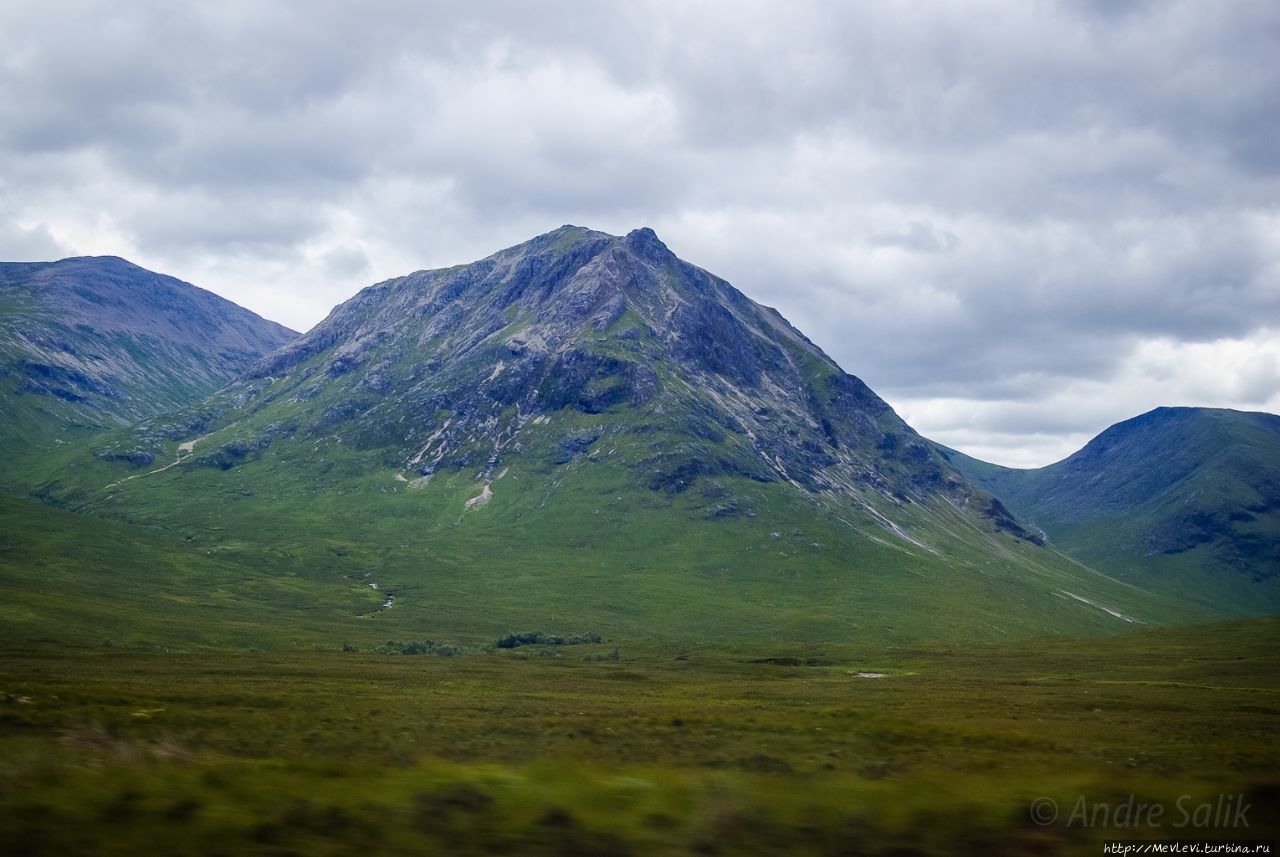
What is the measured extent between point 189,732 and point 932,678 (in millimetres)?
95683

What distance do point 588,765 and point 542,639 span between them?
5942 inches

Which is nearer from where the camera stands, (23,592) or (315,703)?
(315,703)

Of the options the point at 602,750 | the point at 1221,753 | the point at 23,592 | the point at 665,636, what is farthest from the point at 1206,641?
the point at 23,592

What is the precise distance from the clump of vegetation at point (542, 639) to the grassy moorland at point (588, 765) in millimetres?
72627

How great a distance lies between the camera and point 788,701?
68.9 m

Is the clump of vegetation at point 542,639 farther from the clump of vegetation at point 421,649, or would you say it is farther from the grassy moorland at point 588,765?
the grassy moorland at point 588,765

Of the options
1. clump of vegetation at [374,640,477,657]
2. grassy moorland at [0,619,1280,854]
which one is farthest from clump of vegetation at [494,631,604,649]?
grassy moorland at [0,619,1280,854]

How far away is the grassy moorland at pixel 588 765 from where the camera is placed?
13.1m

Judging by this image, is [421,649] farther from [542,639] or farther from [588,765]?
[588,765]

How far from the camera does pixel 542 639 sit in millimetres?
164625

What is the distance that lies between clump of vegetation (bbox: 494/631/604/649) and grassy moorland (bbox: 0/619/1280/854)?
72.6 m

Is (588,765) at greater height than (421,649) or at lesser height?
greater

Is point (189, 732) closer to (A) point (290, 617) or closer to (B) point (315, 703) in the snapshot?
(B) point (315, 703)

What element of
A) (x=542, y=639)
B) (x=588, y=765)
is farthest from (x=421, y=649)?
(x=588, y=765)
